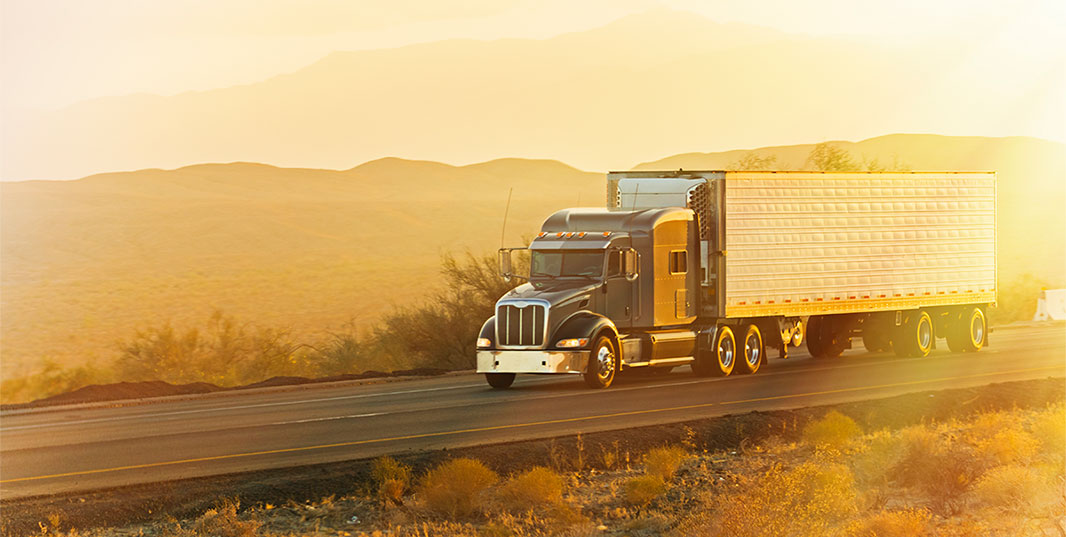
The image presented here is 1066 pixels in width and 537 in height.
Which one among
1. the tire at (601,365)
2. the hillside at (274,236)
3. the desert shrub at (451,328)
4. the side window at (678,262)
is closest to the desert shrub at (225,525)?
the tire at (601,365)

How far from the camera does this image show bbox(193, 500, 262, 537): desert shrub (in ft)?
43.8

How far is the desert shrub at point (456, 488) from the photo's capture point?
1412 cm

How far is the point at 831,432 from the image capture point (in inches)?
731

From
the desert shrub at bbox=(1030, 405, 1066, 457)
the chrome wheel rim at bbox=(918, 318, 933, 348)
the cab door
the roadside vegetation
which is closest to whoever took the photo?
the roadside vegetation

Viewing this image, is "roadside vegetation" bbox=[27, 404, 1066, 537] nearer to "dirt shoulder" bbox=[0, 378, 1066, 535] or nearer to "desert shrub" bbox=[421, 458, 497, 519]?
"desert shrub" bbox=[421, 458, 497, 519]

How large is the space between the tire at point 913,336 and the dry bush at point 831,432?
13.5 meters

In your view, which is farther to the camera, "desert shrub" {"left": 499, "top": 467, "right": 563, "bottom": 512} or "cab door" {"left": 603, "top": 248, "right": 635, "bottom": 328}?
"cab door" {"left": 603, "top": 248, "right": 635, "bottom": 328}

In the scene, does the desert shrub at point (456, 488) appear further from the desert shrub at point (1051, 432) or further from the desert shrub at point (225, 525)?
the desert shrub at point (1051, 432)

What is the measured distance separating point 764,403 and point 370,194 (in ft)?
444

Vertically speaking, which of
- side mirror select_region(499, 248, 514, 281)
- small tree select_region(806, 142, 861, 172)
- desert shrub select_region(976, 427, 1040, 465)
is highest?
small tree select_region(806, 142, 861, 172)

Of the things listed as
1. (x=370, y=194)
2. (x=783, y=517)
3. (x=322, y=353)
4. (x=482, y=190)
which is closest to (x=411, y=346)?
(x=322, y=353)

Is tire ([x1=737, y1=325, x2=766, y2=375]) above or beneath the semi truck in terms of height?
beneath


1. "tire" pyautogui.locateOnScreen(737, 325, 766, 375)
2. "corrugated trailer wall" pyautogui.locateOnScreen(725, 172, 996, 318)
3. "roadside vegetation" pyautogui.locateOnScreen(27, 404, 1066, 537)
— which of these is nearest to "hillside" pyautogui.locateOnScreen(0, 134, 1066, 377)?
"corrugated trailer wall" pyautogui.locateOnScreen(725, 172, 996, 318)

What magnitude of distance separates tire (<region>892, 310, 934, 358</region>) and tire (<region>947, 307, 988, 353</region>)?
1163 millimetres
